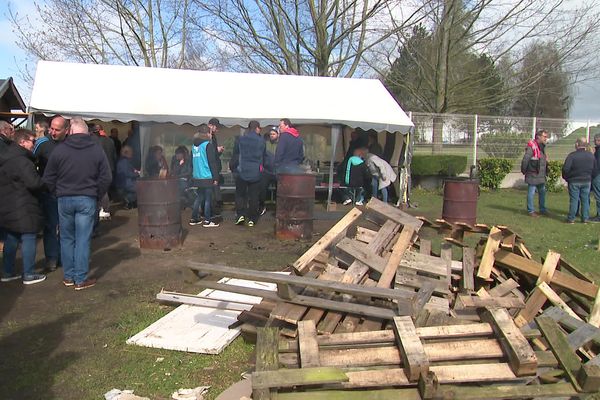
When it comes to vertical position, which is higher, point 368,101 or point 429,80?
point 429,80

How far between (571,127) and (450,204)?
13266mm

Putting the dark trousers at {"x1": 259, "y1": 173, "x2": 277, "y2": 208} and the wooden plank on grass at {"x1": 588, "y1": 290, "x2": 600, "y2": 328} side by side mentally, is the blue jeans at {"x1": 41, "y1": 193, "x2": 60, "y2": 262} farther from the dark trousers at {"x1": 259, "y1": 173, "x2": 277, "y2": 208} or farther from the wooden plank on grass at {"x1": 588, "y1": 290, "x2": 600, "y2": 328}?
the wooden plank on grass at {"x1": 588, "y1": 290, "x2": 600, "y2": 328}

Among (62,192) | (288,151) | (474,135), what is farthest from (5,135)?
(474,135)

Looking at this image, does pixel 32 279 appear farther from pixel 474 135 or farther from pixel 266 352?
pixel 474 135

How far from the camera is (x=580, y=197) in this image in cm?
1049

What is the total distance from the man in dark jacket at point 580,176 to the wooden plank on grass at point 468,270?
20.6ft

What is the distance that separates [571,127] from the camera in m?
19.4

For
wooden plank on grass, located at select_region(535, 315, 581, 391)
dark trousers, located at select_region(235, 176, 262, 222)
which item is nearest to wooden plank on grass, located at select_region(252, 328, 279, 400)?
wooden plank on grass, located at select_region(535, 315, 581, 391)

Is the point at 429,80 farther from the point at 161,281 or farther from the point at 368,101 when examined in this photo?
the point at 161,281

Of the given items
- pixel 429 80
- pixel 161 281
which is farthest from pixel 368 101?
Answer: pixel 429 80

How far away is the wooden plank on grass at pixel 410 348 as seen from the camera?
298cm

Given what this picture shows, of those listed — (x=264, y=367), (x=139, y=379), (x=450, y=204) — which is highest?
(x=450, y=204)

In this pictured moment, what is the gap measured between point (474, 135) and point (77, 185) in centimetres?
1497

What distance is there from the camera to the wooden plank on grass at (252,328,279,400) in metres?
2.81
